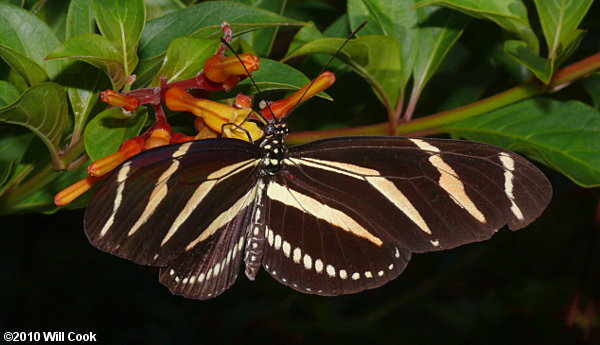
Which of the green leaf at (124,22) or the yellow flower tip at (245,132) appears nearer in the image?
the green leaf at (124,22)

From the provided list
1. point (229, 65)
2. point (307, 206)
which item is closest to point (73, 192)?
point (229, 65)

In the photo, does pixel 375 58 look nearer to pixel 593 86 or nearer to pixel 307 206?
pixel 307 206

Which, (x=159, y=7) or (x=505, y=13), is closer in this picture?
(x=505, y=13)

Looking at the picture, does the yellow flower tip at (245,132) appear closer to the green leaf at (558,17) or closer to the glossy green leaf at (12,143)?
the glossy green leaf at (12,143)

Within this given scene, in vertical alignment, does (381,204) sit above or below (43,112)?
below

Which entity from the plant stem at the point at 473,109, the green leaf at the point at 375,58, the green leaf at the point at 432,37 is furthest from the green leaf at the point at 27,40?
the green leaf at the point at 432,37

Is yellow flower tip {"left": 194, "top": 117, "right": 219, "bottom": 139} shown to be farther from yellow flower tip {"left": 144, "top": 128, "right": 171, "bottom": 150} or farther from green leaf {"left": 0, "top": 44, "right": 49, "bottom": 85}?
green leaf {"left": 0, "top": 44, "right": 49, "bottom": 85}

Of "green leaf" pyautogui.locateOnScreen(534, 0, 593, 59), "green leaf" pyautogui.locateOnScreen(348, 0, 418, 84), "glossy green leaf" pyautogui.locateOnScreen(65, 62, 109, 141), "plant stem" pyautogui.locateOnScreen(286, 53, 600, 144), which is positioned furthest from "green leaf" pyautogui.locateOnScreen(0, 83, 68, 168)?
"green leaf" pyautogui.locateOnScreen(534, 0, 593, 59)
